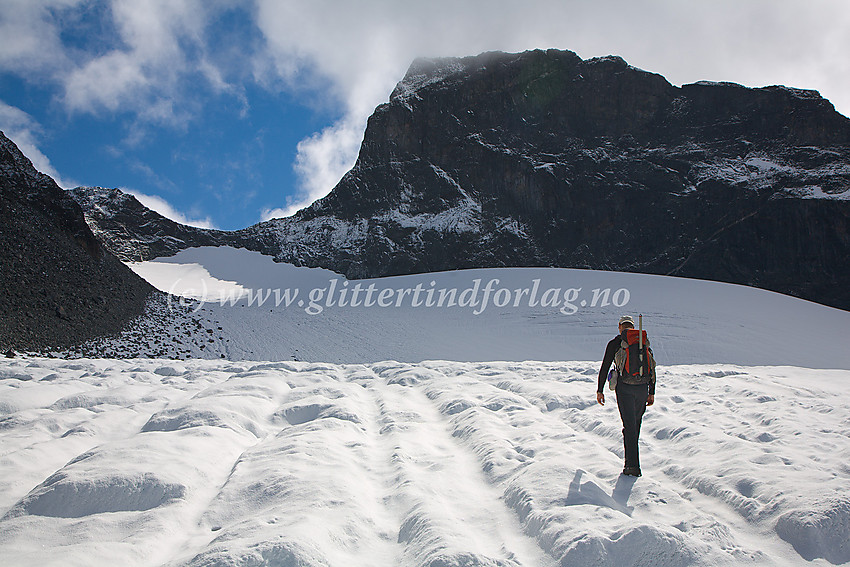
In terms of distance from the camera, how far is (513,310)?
2452cm

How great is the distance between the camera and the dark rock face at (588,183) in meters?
42.1

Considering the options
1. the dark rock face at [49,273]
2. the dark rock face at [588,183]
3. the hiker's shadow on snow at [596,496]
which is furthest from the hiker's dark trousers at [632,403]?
the dark rock face at [588,183]

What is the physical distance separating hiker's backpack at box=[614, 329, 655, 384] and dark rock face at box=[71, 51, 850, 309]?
43508mm

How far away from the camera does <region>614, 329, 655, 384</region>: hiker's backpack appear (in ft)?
15.3

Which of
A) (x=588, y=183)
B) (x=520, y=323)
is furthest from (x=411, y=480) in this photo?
(x=588, y=183)

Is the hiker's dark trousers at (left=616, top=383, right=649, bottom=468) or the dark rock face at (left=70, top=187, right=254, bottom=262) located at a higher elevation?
the dark rock face at (left=70, top=187, right=254, bottom=262)

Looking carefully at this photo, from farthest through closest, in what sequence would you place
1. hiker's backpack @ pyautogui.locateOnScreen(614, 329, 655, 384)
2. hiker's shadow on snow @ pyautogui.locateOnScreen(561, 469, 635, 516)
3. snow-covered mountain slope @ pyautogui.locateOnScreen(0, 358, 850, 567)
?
hiker's backpack @ pyautogui.locateOnScreen(614, 329, 655, 384) < hiker's shadow on snow @ pyautogui.locateOnScreen(561, 469, 635, 516) < snow-covered mountain slope @ pyautogui.locateOnScreen(0, 358, 850, 567)

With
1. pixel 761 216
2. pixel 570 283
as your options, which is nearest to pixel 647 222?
pixel 761 216

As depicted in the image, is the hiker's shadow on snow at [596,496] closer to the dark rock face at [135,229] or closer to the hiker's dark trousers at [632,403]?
the hiker's dark trousers at [632,403]

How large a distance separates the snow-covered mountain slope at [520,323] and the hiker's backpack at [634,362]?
12548 millimetres

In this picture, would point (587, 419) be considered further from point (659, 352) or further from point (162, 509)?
point (659, 352)

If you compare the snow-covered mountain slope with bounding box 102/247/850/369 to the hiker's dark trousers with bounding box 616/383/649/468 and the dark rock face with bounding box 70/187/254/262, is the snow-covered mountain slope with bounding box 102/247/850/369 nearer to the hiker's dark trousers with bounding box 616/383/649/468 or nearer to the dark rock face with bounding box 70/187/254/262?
the hiker's dark trousers with bounding box 616/383/649/468

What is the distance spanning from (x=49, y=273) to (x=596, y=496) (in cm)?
2102

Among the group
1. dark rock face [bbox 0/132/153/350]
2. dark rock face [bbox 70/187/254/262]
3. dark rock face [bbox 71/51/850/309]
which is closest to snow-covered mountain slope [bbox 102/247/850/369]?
dark rock face [bbox 0/132/153/350]
